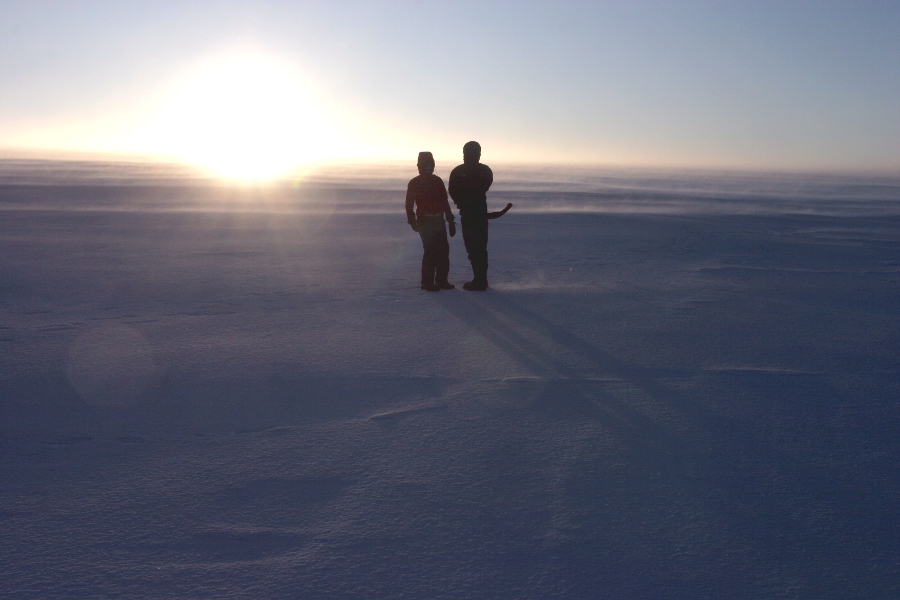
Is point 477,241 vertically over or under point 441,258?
over

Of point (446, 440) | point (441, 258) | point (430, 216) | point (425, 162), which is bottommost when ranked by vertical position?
point (446, 440)

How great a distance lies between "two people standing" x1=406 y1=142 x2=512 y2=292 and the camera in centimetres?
812

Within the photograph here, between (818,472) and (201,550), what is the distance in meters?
2.90

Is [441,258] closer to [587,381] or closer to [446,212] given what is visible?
[446,212]

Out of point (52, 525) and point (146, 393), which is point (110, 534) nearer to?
point (52, 525)

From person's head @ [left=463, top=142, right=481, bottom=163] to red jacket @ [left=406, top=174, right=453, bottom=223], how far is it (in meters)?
0.46

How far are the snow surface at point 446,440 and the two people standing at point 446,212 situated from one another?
1.17ft

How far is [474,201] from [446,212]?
1.27 ft

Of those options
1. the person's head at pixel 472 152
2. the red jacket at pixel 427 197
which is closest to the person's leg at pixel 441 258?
the red jacket at pixel 427 197

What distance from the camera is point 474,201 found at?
8.25 metres

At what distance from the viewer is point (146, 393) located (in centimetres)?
452

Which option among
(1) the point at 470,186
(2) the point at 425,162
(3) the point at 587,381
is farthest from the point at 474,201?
(3) the point at 587,381

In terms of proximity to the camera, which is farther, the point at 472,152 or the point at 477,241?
the point at 477,241

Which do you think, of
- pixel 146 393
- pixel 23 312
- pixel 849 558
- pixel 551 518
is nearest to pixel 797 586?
pixel 849 558
